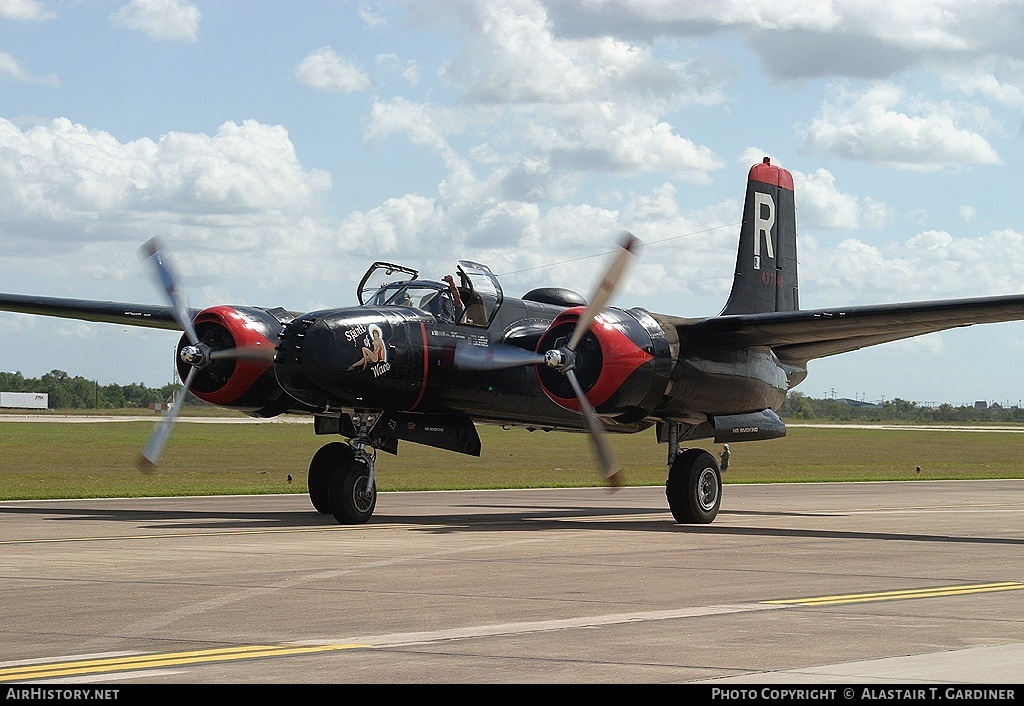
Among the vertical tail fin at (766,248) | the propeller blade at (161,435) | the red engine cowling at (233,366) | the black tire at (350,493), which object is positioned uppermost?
the vertical tail fin at (766,248)

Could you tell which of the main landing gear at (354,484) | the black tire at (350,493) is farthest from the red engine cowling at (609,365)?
the black tire at (350,493)

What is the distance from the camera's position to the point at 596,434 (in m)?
22.4

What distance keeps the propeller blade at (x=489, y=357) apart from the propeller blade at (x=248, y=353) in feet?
11.0

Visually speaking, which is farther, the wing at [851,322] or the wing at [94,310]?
the wing at [94,310]

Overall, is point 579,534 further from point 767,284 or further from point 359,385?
point 767,284

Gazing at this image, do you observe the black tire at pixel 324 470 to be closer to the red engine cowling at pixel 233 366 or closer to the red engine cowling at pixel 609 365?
the red engine cowling at pixel 233 366

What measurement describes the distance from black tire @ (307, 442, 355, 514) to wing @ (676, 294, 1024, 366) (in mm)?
6567

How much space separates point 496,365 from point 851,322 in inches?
244

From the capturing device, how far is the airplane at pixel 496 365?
72.5 feet

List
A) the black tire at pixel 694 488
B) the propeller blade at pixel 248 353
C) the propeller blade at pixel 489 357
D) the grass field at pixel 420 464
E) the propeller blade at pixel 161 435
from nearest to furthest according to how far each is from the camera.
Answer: the propeller blade at pixel 489 357
the propeller blade at pixel 248 353
the propeller blade at pixel 161 435
the black tire at pixel 694 488
the grass field at pixel 420 464

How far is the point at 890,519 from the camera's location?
26875 mm

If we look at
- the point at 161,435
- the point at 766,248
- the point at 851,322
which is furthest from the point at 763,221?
the point at 161,435
